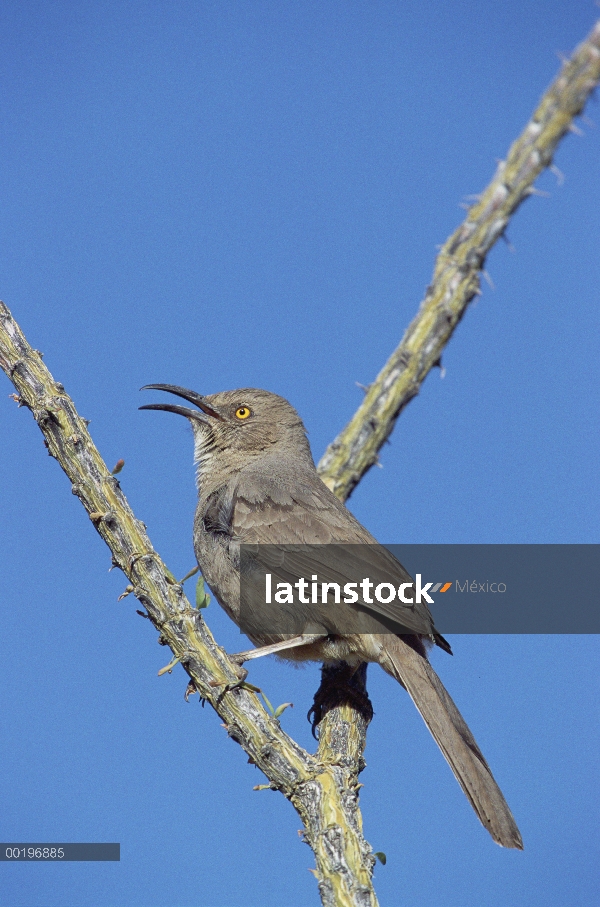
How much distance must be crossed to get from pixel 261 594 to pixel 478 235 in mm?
2856

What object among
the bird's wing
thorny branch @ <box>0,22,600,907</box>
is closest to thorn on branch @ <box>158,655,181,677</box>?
thorny branch @ <box>0,22,600,907</box>

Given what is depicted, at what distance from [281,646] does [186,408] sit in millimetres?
2301

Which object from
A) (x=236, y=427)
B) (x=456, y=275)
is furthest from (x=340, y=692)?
(x=456, y=275)

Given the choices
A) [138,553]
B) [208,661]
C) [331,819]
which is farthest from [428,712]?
[138,553]

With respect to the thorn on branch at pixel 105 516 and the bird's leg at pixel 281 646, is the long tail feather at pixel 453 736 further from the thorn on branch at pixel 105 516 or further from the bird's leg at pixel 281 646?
the thorn on branch at pixel 105 516

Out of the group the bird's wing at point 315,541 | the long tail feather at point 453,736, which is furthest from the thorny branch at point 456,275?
the long tail feather at point 453,736

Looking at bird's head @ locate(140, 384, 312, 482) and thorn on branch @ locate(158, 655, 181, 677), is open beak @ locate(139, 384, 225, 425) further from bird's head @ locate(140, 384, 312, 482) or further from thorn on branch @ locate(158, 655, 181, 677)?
thorn on branch @ locate(158, 655, 181, 677)

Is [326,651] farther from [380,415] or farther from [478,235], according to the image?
[478,235]

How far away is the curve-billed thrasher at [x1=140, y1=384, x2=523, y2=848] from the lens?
4859 millimetres

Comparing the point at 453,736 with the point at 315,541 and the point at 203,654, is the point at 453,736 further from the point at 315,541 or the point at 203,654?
the point at 203,654

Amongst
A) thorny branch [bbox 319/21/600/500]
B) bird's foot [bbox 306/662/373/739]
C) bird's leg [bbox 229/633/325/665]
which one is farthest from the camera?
bird's foot [bbox 306/662/373/739]

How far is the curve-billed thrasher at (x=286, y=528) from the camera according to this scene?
15.9 ft

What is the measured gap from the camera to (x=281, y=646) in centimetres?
532

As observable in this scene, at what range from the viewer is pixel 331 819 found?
4152 millimetres
